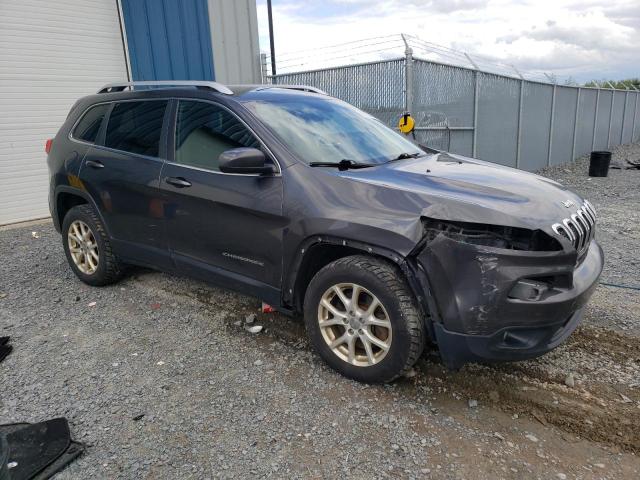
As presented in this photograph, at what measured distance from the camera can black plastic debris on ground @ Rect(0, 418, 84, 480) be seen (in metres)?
2.43

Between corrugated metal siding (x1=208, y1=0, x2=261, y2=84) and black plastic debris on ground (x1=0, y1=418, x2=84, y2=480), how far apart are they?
8001 millimetres

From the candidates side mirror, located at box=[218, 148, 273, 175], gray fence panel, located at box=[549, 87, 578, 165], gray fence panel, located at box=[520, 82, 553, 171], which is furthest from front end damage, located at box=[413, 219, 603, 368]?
gray fence panel, located at box=[549, 87, 578, 165]

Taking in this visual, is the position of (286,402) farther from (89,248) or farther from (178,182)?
(89,248)

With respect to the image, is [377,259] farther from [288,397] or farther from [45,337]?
[45,337]

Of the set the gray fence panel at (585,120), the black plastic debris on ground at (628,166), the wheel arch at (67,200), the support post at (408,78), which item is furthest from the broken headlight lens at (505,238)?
the gray fence panel at (585,120)

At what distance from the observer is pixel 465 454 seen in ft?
8.31

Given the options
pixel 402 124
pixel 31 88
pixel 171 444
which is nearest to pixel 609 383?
pixel 171 444

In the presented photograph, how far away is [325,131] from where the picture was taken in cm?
366

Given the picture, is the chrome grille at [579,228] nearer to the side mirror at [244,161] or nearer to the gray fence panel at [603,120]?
the side mirror at [244,161]

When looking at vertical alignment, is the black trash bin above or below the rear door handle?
below

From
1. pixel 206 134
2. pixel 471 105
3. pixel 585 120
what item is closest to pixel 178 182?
pixel 206 134

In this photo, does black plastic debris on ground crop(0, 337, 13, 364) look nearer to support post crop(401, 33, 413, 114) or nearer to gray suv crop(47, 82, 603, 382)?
gray suv crop(47, 82, 603, 382)

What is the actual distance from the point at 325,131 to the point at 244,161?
78 cm

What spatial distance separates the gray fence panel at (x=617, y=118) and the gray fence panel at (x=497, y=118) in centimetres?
1159
